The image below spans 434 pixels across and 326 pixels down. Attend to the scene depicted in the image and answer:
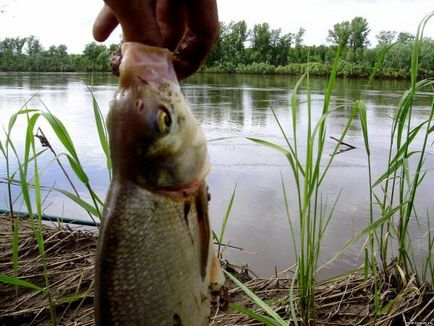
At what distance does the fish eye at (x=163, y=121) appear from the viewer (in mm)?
1061

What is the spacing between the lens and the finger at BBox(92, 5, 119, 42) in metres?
1.32

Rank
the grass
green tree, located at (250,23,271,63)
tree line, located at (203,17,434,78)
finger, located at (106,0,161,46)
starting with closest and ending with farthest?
1. finger, located at (106,0,161,46)
2. the grass
3. tree line, located at (203,17,434,78)
4. green tree, located at (250,23,271,63)

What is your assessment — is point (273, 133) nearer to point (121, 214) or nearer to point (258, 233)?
point (258, 233)

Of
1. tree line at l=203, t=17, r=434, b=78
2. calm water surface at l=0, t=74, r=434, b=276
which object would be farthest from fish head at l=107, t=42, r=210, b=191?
tree line at l=203, t=17, r=434, b=78

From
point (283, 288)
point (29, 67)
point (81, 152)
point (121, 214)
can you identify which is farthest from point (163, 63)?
point (29, 67)

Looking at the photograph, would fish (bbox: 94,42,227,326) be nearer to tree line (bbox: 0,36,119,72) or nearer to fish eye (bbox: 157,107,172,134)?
fish eye (bbox: 157,107,172,134)

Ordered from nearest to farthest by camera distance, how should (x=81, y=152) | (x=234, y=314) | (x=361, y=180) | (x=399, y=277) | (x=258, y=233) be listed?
(x=234, y=314), (x=399, y=277), (x=258, y=233), (x=361, y=180), (x=81, y=152)

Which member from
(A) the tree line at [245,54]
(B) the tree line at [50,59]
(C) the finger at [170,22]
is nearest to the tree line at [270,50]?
(A) the tree line at [245,54]

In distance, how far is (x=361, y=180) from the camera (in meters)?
6.39

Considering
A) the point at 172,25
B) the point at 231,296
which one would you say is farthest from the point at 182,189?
the point at 231,296

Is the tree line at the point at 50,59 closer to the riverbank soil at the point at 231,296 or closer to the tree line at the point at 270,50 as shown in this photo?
the tree line at the point at 270,50

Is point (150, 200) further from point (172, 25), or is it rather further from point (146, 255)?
point (172, 25)

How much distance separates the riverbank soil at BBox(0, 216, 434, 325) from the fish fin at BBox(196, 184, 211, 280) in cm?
123

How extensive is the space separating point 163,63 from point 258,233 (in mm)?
3680
